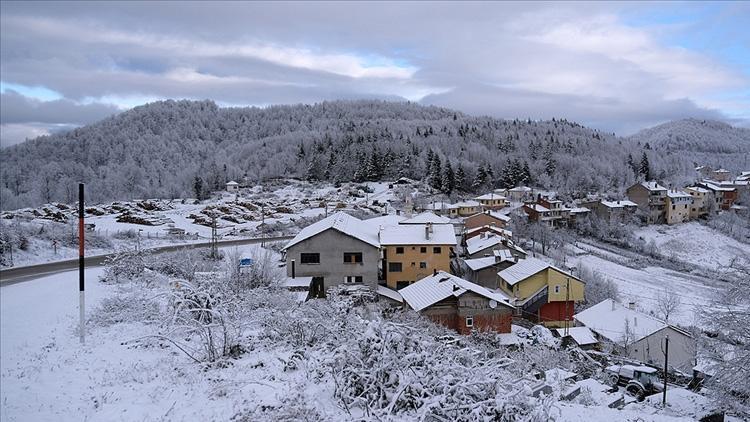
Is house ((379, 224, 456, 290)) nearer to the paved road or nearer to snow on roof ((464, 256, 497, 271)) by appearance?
snow on roof ((464, 256, 497, 271))

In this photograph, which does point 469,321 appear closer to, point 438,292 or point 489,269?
point 438,292

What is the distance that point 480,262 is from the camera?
1319 inches

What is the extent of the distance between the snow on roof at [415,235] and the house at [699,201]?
5683 cm

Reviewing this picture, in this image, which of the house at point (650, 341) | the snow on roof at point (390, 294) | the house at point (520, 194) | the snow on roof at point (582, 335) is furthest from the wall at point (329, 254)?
the house at point (520, 194)

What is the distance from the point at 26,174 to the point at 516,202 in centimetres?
8969

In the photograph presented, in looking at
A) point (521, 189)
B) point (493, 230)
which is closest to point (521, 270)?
point (493, 230)

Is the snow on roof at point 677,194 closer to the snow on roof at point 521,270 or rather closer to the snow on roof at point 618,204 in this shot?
the snow on roof at point 618,204

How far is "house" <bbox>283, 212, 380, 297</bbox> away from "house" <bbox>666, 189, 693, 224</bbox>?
58.5 m

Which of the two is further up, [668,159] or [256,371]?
[668,159]

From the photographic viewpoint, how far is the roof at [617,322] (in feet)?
73.7

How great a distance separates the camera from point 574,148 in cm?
11544

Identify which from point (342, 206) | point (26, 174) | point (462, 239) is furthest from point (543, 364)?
point (26, 174)

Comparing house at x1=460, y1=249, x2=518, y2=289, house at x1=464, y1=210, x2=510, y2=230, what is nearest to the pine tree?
house at x1=464, y1=210, x2=510, y2=230

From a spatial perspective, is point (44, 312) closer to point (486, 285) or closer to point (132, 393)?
point (132, 393)
